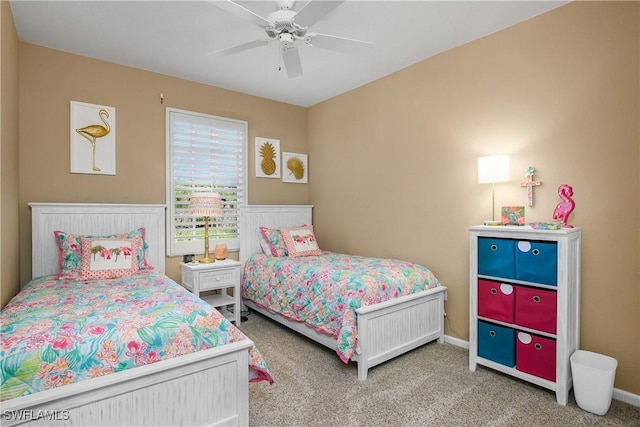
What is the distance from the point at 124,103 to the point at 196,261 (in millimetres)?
1770

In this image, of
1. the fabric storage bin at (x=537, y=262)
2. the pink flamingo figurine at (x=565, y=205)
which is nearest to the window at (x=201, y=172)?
the fabric storage bin at (x=537, y=262)

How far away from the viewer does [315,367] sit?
2609 mm

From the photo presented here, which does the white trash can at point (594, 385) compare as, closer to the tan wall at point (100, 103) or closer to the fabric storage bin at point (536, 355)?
the fabric storage bin at point (536, 355)

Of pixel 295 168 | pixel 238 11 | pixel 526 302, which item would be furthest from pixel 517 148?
pixel 295 168

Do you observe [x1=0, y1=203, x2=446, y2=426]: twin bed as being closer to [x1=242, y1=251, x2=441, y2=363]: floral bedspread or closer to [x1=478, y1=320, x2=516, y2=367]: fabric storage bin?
[x1=242, y1=251, x2=441, y2=363]: floral bedspread

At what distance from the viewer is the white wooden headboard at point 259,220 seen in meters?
4.03

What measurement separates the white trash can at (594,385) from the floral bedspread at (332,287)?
1182 millimetres

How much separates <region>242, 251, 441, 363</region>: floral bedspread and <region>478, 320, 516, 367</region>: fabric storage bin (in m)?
0.60

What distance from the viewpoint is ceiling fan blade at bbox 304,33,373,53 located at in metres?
2.23

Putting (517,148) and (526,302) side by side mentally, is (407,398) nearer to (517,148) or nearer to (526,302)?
(526,302)

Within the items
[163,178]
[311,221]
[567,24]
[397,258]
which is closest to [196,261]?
[163,178]

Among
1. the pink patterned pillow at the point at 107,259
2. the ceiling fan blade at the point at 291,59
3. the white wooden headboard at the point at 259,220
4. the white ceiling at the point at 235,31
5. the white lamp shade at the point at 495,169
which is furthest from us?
the white wooden headboard at the point at 259,220

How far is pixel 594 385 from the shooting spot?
6.57 ft

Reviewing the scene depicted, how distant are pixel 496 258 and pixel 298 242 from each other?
6.77ft
